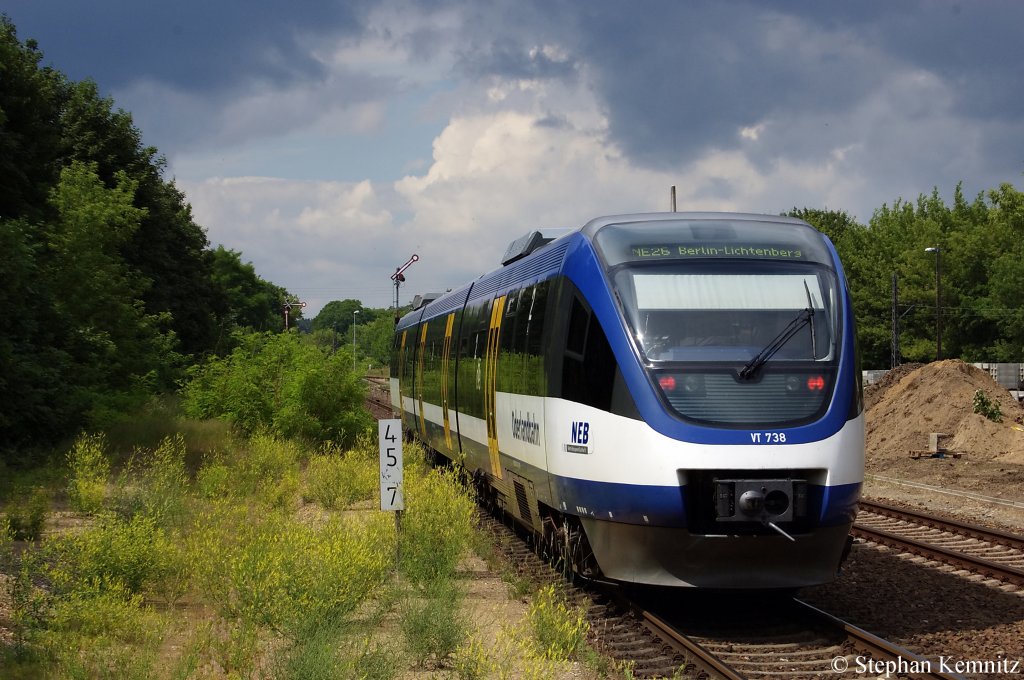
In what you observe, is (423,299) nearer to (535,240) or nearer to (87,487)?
(87,487)

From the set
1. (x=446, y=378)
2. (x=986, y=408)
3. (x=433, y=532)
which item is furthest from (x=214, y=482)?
(x=986, y=408)

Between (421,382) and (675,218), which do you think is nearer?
(675,218)

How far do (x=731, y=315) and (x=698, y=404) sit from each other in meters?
0.97

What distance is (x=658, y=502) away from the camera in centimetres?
854

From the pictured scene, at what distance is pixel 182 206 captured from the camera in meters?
61.9

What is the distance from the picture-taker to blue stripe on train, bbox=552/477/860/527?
8516 mm

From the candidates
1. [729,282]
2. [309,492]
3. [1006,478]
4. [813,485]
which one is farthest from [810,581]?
[1006,478]

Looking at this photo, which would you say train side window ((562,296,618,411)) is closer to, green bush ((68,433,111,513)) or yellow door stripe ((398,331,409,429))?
green bush ((68,433,111,513))

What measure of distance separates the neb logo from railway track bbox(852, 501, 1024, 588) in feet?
16.7

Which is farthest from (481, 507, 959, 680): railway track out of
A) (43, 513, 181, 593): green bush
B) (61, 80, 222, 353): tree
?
(61, 80, 222, 353): tree

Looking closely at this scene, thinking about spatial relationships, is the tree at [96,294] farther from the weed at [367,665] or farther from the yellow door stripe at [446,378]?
the weed at [367,665]

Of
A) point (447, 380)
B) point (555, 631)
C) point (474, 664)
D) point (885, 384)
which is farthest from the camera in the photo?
point (885, 384)

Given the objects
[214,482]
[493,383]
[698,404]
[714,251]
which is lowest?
[214,482]

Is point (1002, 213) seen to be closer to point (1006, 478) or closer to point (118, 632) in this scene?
point (1006, 478)
